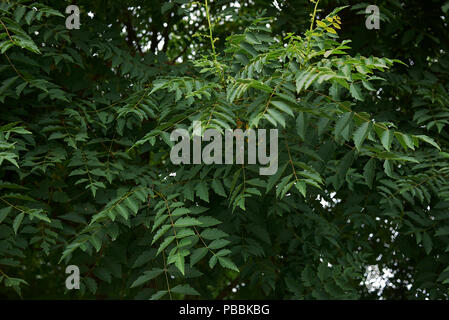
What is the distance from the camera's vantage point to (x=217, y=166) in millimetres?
2568

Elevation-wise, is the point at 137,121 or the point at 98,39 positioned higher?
the point at 98,39

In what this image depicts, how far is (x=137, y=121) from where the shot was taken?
2.96 meters

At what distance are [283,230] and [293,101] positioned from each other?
151 centimetres

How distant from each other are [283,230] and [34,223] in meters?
1.69

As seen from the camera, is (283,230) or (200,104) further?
(283,230)

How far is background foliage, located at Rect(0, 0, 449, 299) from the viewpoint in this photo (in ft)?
7.21

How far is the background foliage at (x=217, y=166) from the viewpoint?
86.5 inches

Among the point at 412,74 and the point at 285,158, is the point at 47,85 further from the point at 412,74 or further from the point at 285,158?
the point at 412,74

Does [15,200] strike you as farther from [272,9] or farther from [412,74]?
[412,74]
